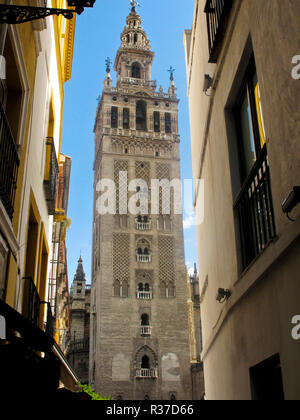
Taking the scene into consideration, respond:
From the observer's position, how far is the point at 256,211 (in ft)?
12.2

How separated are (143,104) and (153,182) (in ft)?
28.0

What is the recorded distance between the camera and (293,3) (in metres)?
2.71

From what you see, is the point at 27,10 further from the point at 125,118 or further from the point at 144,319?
the point at 125,118

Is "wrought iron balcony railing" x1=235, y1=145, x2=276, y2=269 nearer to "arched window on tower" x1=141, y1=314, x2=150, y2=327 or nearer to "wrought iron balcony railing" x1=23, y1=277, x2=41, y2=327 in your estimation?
"wrought iron balcony railing" x1=23, y1=277, x2=41, y2=327

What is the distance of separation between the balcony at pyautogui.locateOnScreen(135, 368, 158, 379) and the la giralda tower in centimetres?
6

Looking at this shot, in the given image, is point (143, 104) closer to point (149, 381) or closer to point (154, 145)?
point (154, 145)

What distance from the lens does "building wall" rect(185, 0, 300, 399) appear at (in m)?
2.78

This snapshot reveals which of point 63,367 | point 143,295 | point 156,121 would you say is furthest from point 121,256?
point 63,367

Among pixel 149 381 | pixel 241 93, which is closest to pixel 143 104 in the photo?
pixel 149 381

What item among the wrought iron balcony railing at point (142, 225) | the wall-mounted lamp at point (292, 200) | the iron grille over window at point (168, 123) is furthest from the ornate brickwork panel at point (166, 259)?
the wall-mounted lamp at point (292, 200)

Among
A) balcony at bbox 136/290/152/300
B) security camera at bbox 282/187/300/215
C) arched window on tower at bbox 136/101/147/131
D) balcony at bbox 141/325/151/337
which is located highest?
arched window on tower at bbox 136/101/147/131

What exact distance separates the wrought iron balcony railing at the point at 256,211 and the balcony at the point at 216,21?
1.60 m

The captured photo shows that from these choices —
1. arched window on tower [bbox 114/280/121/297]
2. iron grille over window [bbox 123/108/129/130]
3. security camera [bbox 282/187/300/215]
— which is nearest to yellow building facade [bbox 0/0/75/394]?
security camera [bbox 282/187/300/215]

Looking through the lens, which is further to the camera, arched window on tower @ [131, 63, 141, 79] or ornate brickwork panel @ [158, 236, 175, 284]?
arched window on tower @ [131, 63, 141, 79]
